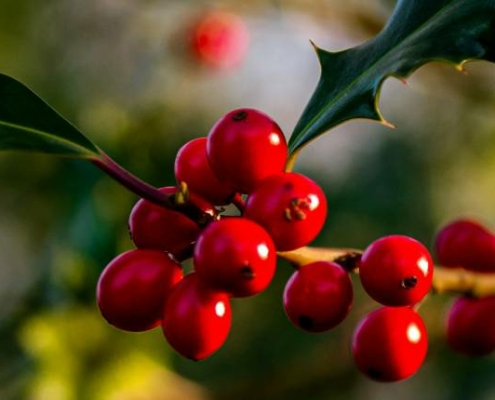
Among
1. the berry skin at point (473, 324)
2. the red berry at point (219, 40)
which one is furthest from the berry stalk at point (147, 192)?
the red berry at point (219, 40)

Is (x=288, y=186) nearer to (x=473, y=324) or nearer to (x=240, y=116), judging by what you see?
(x=240, y=116)

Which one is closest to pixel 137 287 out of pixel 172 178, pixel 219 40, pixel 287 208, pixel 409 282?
pixel 287 208

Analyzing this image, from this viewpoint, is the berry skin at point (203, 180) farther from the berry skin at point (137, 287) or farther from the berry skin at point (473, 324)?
the berry skin at point (473, 324)

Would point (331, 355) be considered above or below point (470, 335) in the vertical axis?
below

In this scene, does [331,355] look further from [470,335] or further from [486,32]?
[486,32]

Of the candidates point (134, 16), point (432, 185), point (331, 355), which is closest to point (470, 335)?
point (331, 355)

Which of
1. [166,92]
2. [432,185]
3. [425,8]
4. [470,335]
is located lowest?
[166,92]

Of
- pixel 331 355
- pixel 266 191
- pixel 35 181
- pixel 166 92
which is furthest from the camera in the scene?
pixel 166 92
